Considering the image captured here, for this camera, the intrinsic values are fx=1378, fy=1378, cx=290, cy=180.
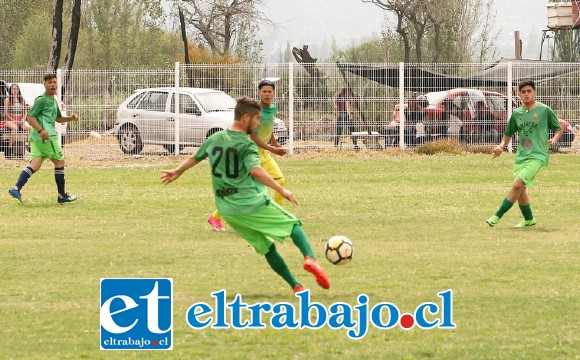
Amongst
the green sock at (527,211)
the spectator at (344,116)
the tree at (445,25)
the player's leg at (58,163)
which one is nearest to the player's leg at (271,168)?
the green sock at (527,211)

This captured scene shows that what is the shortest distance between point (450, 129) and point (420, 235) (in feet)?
53.2

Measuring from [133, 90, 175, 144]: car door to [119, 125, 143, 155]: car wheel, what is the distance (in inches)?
5.5

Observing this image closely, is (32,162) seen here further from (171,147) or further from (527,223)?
(171,147)

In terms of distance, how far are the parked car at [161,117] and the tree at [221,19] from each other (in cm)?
2552

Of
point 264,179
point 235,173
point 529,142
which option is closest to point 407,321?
point 264,179

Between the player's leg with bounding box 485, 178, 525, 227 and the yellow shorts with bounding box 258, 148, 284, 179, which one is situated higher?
the yellow shorts with bounding box 258, 148, 284, 179

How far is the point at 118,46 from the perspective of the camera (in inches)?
2685

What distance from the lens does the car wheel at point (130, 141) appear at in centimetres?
3111

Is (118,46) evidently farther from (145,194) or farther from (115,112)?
(145,194)

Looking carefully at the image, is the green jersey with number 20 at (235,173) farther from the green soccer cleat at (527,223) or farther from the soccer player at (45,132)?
the soccer player at (45,132)

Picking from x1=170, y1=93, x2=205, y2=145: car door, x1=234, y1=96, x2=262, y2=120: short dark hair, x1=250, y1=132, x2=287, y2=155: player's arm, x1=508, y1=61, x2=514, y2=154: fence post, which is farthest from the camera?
x1=508, y1=61, x2=514, y2=154: fence post

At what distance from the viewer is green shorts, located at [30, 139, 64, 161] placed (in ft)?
64.8

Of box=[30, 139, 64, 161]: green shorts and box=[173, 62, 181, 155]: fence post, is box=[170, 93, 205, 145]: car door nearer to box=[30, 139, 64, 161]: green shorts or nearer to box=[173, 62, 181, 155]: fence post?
box=[173, 62, 181, 155]: fence post

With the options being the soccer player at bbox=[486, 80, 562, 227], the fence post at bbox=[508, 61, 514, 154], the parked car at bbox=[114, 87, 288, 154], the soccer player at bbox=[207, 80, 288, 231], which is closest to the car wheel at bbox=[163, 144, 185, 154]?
the parked car at bbox=[114, 87, 288, 154]
